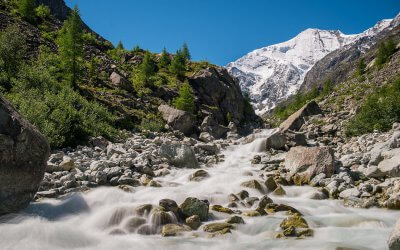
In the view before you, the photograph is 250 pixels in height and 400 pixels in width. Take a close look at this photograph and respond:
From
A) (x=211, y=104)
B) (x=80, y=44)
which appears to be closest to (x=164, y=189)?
(x=80, y=44)

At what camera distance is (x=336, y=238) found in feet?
33.1

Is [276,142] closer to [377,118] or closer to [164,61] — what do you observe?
[377,118]

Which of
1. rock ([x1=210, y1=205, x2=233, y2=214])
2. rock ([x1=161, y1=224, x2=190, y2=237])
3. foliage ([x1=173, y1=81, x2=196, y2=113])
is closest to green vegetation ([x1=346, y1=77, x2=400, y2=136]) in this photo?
rock ([x1=210, y1=205, x2=233, y2=214])

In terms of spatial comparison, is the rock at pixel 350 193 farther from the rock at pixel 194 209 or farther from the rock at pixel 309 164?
the rock at pixel 194 209

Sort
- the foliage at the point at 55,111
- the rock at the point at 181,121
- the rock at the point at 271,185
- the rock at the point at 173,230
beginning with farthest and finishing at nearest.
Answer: the rock at the point at 181,121 → the foliage at the point at 55,111 → the rock at the point at 271,185 → the rock at the point at 173,230

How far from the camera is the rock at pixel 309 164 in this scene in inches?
679

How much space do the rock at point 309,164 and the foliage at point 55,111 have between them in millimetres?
13530

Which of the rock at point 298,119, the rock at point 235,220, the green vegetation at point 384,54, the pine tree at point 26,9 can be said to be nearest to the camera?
the rock at point 235,220

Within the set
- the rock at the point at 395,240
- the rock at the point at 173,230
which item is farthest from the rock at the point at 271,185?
the rock at the point at 395,240

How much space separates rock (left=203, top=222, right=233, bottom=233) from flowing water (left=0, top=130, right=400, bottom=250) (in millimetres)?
300

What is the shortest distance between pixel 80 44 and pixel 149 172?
2975 cm

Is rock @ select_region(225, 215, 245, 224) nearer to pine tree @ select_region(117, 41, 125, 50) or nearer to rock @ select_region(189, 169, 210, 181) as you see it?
rock @ select_region(189, 169, 210, 181)

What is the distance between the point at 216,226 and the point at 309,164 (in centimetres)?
896

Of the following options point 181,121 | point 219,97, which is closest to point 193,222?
point 181,121
